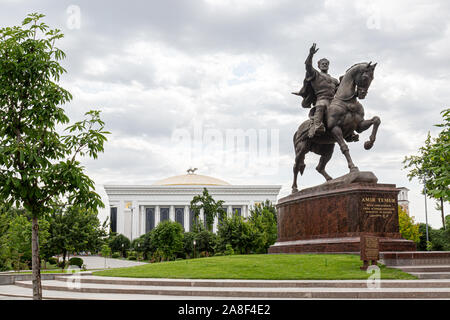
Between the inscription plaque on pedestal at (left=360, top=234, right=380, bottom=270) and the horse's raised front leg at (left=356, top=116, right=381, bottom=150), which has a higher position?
the horse's raised front leg at (left=356, top=116, right=381, bottom=150)

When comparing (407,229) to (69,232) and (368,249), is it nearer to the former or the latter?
(69,232)

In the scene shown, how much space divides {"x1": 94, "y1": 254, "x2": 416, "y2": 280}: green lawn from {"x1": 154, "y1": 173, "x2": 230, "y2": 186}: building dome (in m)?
75.4

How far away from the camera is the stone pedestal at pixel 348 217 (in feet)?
50.0

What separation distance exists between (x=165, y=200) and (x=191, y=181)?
23.1 feet

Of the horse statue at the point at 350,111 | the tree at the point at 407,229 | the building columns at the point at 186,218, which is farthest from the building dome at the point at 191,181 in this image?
the horse statue at the point at 350,111

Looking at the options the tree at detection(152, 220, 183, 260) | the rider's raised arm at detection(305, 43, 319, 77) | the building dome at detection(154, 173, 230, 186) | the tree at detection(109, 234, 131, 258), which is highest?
the building dome at detection(154, 173, 230, 186)

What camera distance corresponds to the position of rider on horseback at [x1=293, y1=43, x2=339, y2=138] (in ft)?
56.2

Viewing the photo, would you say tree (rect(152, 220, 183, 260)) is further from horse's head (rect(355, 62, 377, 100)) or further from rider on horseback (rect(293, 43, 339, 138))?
horse's head (rect(355, 62, 377, 100))

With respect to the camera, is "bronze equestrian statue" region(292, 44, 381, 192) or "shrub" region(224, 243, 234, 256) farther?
"shrub" region(224, 243, 234, 256)

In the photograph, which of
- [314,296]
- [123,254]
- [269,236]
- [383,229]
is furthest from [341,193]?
[123,254]

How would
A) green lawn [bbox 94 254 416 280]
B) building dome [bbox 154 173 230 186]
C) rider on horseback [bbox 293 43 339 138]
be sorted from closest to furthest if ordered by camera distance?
green lawn [bbox 94 254 416 280]
rider on horseback [bbox 293 43 339 138]
building dome [bbox 154 173 230 186]

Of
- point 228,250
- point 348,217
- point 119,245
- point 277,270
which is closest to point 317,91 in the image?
point 348,217

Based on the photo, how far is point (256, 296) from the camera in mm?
10500

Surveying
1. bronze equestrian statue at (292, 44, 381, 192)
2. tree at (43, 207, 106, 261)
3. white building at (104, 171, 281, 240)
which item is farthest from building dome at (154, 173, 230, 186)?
bronze equestrian statue at (292, 44, 381, 192)
